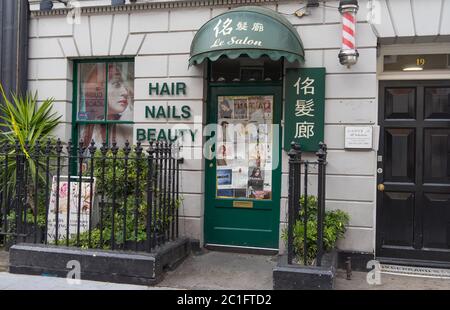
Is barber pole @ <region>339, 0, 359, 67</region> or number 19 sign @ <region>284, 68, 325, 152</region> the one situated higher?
barber pole @ <region>339, 0, 359, 67</region>

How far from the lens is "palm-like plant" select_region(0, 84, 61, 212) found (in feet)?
21.5

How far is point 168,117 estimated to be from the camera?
287 inches

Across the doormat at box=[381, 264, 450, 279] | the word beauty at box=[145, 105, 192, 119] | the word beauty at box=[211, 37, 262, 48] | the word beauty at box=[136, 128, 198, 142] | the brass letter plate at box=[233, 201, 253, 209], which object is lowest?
the doormat at box=[381, 264, 450, 279]

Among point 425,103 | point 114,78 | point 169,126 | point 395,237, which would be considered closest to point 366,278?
point 395,237

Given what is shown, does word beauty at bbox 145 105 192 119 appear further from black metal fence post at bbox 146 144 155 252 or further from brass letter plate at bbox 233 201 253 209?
brass letter plate at bbox 233 201 253 209

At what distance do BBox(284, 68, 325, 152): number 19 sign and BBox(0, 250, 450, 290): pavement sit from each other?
1911 millimetres

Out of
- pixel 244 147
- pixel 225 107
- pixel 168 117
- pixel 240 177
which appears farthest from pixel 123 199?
pixel 225 107

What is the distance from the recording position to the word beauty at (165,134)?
720cm

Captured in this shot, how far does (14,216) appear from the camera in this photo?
22.5 ft

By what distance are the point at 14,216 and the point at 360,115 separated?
17.8 ft

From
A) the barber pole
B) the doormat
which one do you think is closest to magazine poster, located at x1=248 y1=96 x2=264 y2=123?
the barber pole

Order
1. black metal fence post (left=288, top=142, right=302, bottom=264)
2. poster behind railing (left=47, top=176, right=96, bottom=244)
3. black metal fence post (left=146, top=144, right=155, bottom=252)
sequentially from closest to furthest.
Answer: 1. black metal fence post (left=288, top=142, right=302, bottom=264)
2. black metal fence post (left=146, top=144, right=155, bottom=252)
3. poster behind railing (left=47, top=176, right=96, bottom=244)

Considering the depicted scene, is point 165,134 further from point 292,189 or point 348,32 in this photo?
point 348,32
